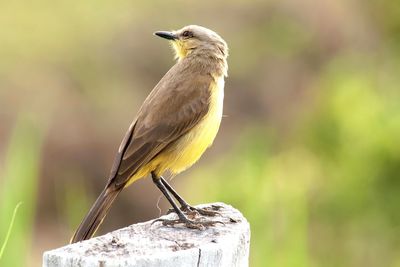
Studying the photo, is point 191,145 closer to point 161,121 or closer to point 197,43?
point 161,121

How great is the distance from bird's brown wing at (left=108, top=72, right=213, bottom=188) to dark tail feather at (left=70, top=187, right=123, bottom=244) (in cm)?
7

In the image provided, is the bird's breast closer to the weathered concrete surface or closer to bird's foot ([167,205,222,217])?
bird's foot ([167,205,222,217])

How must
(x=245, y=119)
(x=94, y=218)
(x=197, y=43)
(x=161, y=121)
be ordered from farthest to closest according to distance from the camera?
(x=245, y=119) → (x=197, y=43) → (x=161, y=121) → (x=94, y=218)

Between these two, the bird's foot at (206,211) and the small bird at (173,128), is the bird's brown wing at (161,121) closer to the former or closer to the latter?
the small bird at (173,128)

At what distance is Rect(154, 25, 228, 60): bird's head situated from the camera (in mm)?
5352

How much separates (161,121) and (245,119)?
8.28 m

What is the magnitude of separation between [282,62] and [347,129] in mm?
5818

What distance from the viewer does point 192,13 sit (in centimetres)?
1472

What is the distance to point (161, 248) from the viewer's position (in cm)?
352

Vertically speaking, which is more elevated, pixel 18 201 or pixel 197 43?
pixel 197 43

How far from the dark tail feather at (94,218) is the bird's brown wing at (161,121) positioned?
7 centimetres

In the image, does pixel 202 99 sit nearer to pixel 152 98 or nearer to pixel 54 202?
pixel 152 98

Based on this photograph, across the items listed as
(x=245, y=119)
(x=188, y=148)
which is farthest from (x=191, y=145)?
(x=245, y=119)

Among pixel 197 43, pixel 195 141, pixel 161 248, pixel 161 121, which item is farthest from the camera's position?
pixel 197 43
